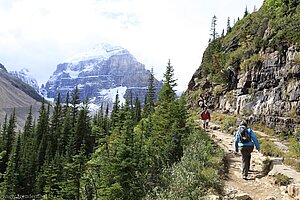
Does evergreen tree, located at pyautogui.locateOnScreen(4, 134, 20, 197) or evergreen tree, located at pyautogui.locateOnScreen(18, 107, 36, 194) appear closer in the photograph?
evergreen tree, located at pyautogui.locateOnScreen(4, 134, 20, 197)

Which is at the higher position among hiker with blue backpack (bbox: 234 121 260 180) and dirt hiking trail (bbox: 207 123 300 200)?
hiker with blue backpack (bbox: 234 121 260 180)

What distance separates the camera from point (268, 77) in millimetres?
30812

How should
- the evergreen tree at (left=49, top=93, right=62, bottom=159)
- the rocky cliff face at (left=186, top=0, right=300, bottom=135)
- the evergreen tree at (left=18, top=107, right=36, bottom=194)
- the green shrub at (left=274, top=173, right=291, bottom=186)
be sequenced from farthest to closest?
the evergreen tree at (left=49, top=93, right=62, bottom=159) → the evergreen tree at (left=18, top=107, right=36, bottom=194) → the rocky cliff face at (left=186, top=0, right=300, bottom=135) → the green shrub at (left=274, top=173, right=291, bottom=186)

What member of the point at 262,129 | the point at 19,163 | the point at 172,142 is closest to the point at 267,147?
the point at 172,142

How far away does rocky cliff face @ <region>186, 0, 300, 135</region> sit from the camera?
26.3 m

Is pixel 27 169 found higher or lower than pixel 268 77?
lower

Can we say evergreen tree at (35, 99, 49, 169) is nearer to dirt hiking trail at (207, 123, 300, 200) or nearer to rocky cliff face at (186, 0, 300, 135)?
rocky cliff face at (186, 0, 300, 135)

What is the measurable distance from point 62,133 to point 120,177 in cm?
6333

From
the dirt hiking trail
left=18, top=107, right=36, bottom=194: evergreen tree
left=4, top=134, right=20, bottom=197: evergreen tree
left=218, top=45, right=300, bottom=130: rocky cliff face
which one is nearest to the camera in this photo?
the dirt hiking trail

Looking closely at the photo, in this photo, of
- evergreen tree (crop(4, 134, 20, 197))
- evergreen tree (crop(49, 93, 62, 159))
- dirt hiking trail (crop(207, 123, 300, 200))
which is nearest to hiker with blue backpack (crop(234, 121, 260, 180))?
dirt hiking trail (crop(207, 123, 300, 200))

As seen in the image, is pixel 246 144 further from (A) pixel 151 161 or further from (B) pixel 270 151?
(A) pixel 151 161

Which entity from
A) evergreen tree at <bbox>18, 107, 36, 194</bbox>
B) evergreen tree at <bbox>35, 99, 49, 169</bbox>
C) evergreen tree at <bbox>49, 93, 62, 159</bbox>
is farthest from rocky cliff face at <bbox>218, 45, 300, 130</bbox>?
evergreen tree at <bbox>49, 93, 62, 159</bbox>

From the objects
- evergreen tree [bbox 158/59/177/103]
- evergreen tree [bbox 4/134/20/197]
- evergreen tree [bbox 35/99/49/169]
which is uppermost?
evergreen tree [bbox 158/59/177/103]

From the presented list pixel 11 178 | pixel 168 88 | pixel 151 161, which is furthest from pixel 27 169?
pixel 151 161
